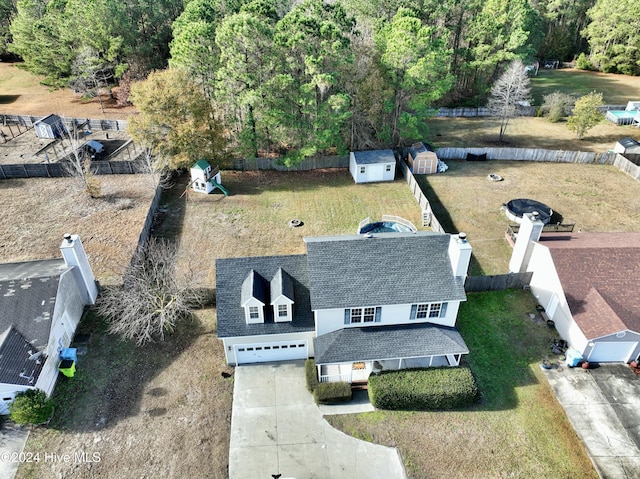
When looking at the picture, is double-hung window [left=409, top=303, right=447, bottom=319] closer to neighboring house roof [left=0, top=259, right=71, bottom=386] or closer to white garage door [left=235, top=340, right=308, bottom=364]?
white garage door [left=235, top=340, right=308, bottom=364]

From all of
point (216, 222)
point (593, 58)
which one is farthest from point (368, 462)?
point (593, 58)

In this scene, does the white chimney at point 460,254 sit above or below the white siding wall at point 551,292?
above

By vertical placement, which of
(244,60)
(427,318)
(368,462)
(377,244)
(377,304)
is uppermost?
(244,60)

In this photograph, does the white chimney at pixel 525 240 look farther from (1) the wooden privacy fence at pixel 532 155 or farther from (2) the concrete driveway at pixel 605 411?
(1) the wooden privacy fence at pixel 532 155

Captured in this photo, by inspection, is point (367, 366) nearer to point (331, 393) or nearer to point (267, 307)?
point (331, 393)

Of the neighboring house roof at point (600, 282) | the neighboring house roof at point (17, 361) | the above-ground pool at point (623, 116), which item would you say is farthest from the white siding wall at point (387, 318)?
the above-ground pool at point (623, 116)

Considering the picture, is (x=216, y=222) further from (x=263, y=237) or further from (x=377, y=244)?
(x=377, y=244)
